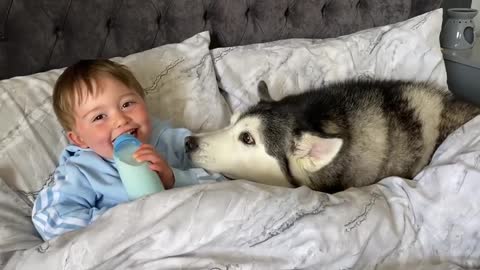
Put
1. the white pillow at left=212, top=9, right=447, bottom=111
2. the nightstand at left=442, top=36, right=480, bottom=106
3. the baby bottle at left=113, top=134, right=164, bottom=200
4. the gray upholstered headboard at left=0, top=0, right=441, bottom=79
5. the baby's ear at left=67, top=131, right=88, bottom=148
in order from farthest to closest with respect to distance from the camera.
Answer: the nightstand at left=442, top=36, right=480, bottom=106 < the white pillow at left=212, top=9, right=447, bottom=111 < the gray upholstered headboard at left=0, top=0, right=441, bottom=79 < the baby's ear at left=67, top=131, right=88, bottom=148 < the baby bottle at left=113, top=134, right=164, bottom=200

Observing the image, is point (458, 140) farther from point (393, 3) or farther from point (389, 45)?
point (393, 3)

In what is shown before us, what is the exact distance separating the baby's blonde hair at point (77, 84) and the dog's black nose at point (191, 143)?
252 mm

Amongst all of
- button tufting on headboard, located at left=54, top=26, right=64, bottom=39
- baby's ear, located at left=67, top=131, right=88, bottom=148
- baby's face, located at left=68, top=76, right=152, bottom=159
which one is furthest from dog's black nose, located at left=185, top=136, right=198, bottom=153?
button tufting on headboard, located at left=54, top=26, right=64, bottom=39

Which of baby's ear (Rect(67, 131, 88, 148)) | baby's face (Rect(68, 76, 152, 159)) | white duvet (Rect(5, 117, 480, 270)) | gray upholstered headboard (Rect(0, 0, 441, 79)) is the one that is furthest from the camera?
gray upholstered headboard (Rect(0, 0, 441, 79))

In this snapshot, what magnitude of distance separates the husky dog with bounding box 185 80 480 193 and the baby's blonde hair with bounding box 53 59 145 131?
0.34 metres

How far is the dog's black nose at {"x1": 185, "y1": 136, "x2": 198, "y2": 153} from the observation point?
5.54 feet

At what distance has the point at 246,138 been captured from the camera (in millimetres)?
1695

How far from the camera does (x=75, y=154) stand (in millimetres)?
1556

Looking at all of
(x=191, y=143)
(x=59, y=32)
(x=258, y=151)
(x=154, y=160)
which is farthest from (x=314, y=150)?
(x=59, y=32)

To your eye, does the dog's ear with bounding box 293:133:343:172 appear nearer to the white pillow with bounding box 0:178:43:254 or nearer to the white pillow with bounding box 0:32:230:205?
the white pillow with bounding box 0:32:230:205

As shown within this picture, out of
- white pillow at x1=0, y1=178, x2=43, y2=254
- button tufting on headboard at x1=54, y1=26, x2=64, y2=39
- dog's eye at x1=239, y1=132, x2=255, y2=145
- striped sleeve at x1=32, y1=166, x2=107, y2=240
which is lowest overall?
white pillow at x1=0, y1=178, x2=43, y2=254

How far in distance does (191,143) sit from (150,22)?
2.05 feet

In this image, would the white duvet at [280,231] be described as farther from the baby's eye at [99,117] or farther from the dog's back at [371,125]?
the baby's eye at [99,117]

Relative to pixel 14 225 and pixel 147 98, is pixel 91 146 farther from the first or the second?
pixel 147 98
